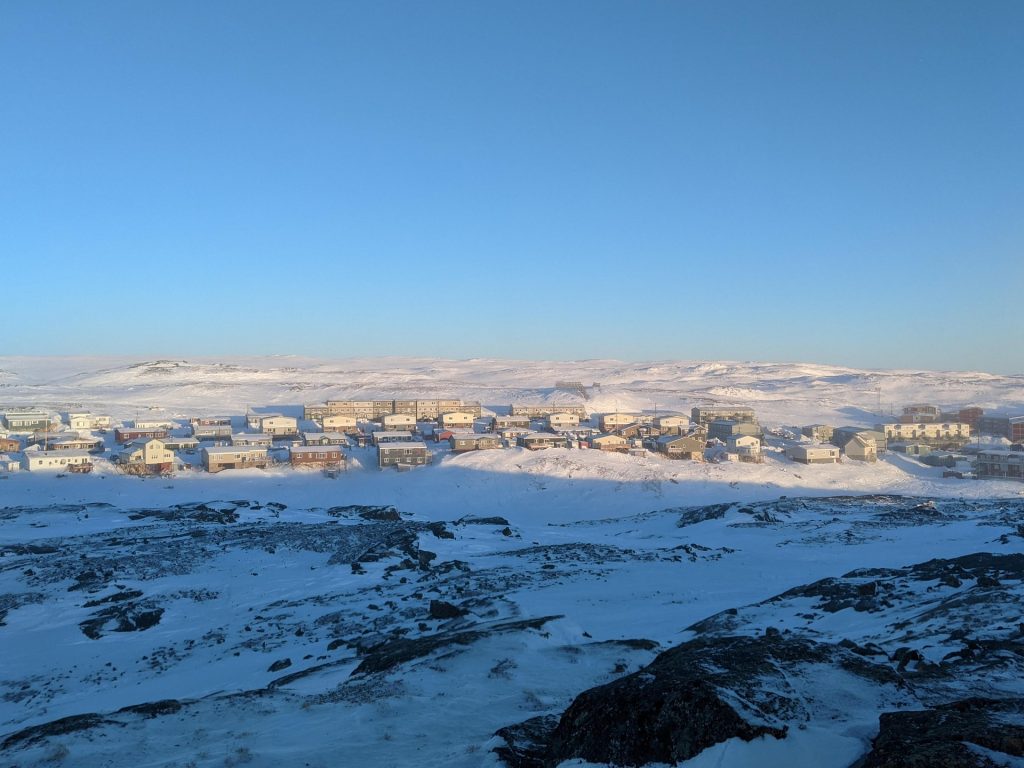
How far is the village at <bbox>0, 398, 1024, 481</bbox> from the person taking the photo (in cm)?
3666

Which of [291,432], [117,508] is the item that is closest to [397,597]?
[117,508]

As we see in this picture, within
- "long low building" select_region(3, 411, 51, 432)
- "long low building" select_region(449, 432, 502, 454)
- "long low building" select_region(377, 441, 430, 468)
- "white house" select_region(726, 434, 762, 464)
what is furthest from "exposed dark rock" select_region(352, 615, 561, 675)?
"long low building" select_region(3, 411, 51, 432)

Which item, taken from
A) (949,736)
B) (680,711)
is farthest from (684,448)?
(949,736)

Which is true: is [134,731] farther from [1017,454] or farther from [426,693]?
[1017,454]

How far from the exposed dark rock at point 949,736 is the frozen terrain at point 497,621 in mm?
34

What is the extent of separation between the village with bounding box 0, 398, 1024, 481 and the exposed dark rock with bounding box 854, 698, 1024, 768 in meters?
33.4

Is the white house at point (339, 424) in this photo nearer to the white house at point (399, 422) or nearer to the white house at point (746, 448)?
the white house at point (399, 422)

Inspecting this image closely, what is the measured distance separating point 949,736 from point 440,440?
41.0 meters

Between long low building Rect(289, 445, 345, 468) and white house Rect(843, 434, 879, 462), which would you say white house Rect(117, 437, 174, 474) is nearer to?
long low building Rect(289, 445, 345, 468)

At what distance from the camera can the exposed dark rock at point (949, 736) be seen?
4391 mm

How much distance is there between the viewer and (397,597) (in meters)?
14.4

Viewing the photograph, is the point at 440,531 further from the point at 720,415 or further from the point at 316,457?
the point at 720,415

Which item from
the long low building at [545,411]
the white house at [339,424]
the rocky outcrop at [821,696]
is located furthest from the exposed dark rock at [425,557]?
the long low building at [545,411]

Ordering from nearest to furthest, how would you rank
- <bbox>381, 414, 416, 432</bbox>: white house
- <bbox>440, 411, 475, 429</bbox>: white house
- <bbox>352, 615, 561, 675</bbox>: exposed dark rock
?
<bbox>352, 615, 561, 675</bbox>: exposed dark rock
<bbox>440, 411, 475, 429</bbox>: white house
<bbox>381, 414, 416, 432</bbox>: white house
